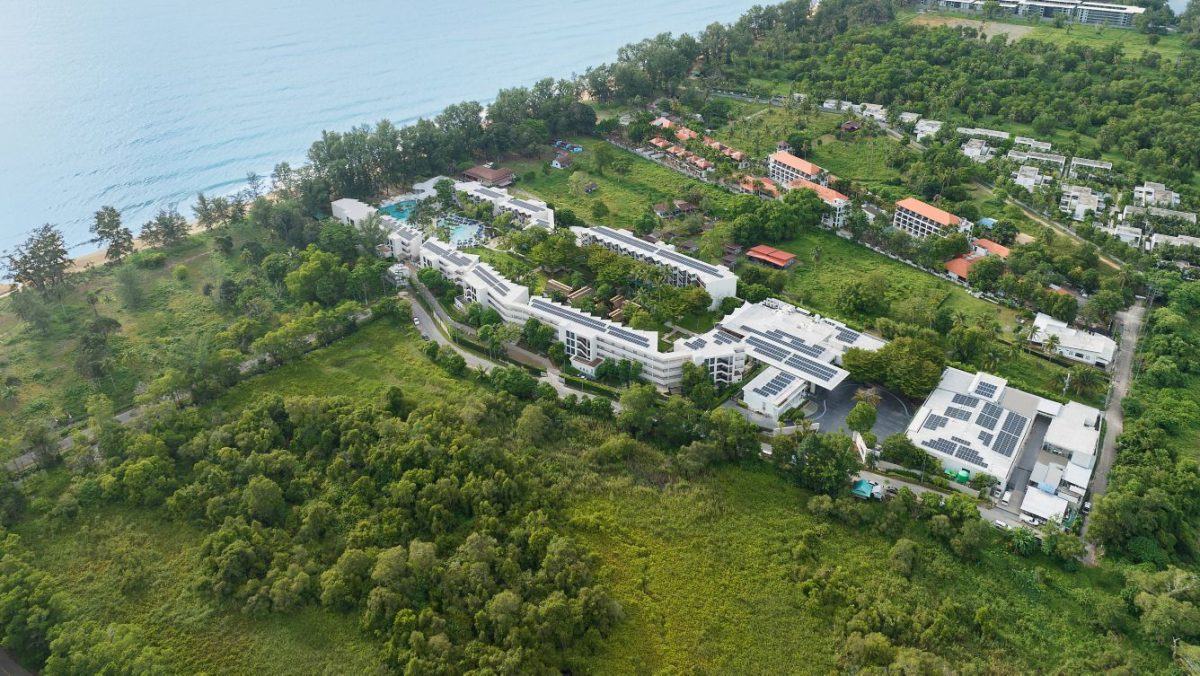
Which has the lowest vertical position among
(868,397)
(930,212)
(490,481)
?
(868,397)

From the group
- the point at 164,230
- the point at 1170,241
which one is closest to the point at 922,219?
the point at 1170,241

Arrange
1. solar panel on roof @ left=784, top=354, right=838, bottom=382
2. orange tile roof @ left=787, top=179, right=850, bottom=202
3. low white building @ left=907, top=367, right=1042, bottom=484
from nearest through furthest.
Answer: low white building @ left=907, top=367, right=1042, bottom=484, solar panel on roof @ left=784, top=354, right=838, bottom=382, orange tile roof @ left=787, top=179, right=850, bottom=202

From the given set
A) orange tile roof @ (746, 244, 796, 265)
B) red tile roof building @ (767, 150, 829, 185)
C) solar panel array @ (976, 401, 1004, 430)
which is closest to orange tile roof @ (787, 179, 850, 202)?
red tile roof building @ (767, 150, 829, 185)

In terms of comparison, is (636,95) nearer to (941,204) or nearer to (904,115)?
(904,115)

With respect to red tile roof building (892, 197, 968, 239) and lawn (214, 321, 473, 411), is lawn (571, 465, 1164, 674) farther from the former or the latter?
red tile roof building (892, 197, 968, 239)

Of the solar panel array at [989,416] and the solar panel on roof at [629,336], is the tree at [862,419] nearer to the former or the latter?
the solar panel array at [989,416]

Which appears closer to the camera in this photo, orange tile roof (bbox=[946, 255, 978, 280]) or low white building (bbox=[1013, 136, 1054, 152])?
orange tile roof (bbox=[946, 255, 978, 280])

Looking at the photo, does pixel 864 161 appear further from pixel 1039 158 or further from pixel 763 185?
pixel 1039 158
